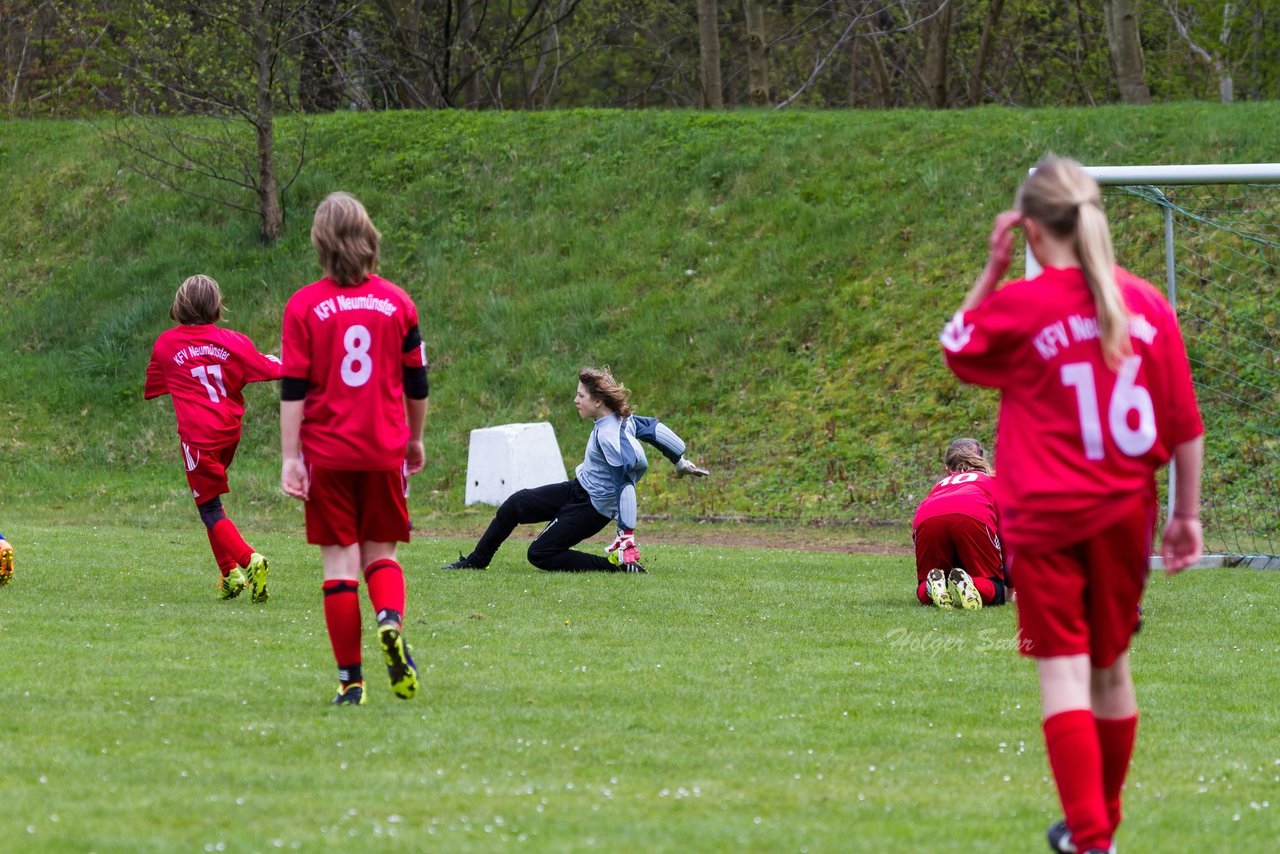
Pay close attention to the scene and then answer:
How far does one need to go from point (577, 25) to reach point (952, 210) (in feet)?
48.4

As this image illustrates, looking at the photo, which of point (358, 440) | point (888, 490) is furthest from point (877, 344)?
point (358, 440)

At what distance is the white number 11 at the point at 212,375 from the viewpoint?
31.4 ft

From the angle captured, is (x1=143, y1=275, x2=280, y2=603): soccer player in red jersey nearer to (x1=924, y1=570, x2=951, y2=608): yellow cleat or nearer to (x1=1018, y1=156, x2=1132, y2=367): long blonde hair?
(x1=924, y1=570, x2=951, y2=608): yellow cleat

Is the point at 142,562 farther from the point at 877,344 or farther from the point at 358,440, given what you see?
the point at 877,344

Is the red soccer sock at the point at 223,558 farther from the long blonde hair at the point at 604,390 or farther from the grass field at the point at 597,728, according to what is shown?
the long blonde hair at the point at 604,390

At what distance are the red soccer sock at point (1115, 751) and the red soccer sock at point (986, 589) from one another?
5573 mm

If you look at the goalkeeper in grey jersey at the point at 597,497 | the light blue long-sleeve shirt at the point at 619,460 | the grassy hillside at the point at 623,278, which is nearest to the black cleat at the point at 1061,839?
the goalkeeper in grey jersey at the point at 597,497

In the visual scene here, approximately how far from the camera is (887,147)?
23328mm

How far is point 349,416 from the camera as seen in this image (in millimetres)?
5980

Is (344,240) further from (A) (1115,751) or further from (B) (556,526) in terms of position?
(B) (556,526)

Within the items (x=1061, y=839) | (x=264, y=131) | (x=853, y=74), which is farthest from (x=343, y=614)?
(x=853, y=74)

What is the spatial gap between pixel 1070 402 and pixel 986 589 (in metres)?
5.97

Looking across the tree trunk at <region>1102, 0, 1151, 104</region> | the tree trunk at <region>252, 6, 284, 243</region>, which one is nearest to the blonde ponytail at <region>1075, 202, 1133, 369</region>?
the tree trunk at <region>252, 6, 284, 243</region>

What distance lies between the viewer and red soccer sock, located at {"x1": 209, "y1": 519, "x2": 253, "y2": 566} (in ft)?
31.3
